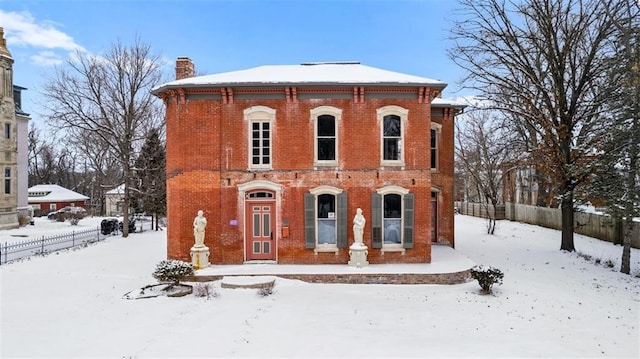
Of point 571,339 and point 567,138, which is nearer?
point 571,339

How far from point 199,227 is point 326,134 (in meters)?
5.64

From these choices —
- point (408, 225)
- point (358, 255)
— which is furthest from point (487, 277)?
point (358, 255)

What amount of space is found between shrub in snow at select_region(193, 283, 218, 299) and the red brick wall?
2498 mm

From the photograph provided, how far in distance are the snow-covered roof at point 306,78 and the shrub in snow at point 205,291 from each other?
22.8 ft

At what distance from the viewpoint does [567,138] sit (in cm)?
1894

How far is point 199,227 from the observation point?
47.5ft

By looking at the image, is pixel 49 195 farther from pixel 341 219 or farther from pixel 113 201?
pixel 341 219

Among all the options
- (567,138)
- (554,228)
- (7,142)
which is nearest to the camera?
(567,138)

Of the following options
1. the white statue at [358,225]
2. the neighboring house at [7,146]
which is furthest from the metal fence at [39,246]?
the white statue at [358,225]

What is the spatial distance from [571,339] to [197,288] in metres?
9.89

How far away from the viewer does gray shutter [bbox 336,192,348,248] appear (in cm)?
1519

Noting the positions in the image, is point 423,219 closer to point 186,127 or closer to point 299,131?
point 299,131

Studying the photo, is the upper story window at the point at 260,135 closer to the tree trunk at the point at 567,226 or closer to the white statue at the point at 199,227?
the white statue at the point at 199,227

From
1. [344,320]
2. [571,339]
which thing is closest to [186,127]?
[344,320]
